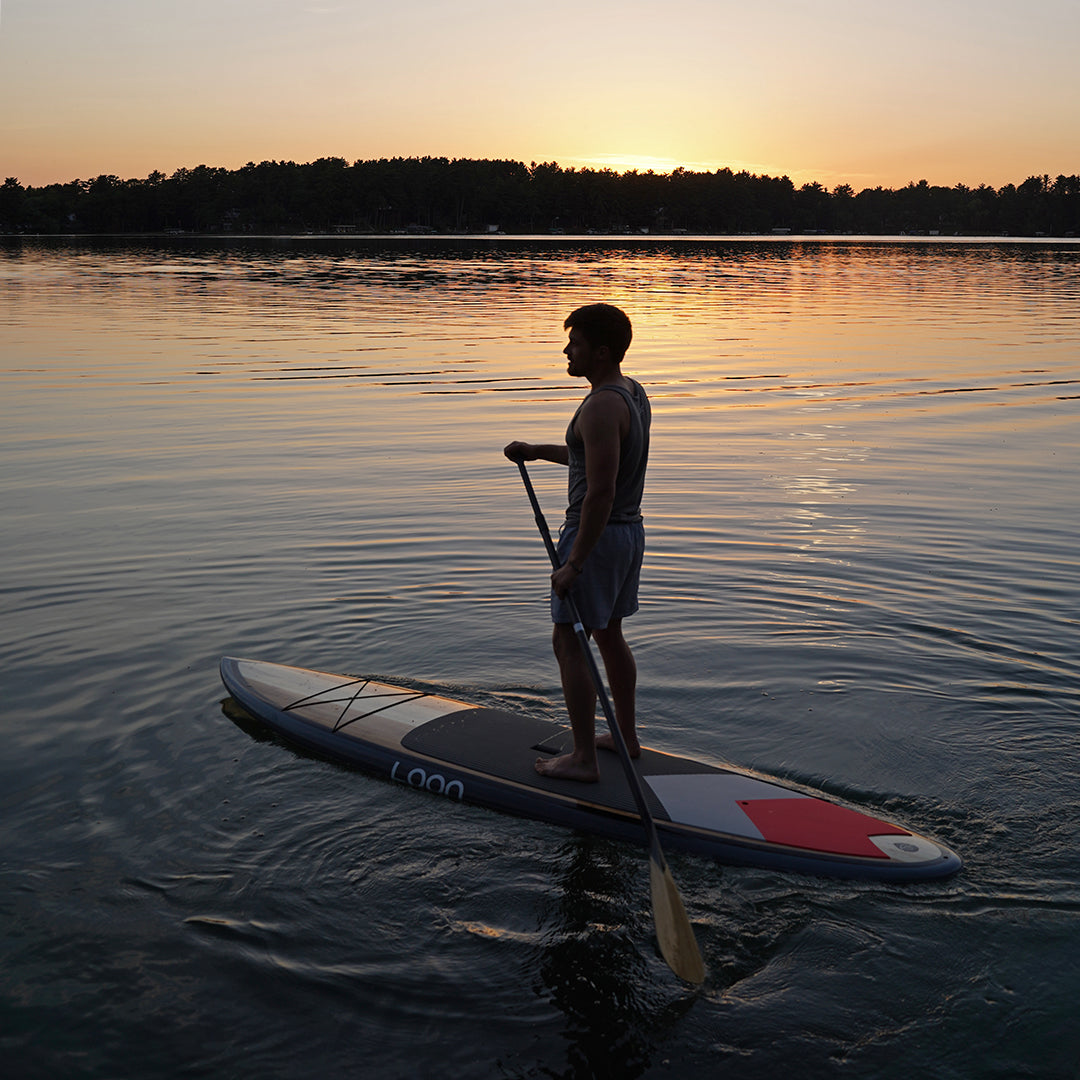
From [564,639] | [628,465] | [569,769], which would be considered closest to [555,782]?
[569,769]

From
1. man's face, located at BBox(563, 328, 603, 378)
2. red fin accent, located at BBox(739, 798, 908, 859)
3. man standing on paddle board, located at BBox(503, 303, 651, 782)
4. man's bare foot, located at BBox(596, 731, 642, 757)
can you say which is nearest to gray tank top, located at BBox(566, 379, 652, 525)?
man standing on paddle board, located at BBox(503, 303, 651, 782)

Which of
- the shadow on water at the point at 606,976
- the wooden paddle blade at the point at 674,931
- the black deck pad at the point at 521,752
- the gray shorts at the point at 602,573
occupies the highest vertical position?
the gray shorts at the point at 602,573

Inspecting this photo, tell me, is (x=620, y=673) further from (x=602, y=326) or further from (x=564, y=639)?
(x=602, y=326)

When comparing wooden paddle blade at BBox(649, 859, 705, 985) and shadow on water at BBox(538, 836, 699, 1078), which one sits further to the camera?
wooden paddle blade at BBox(649, 859, 705, 985)

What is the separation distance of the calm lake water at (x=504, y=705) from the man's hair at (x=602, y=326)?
2.16 meters

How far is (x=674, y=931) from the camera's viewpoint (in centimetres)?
376

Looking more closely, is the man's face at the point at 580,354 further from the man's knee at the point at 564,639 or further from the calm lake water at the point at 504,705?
the calm lake water at the point at 504,705

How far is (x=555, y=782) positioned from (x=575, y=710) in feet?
1.28

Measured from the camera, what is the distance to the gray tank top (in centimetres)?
440

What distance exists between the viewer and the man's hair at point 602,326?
4.32 m

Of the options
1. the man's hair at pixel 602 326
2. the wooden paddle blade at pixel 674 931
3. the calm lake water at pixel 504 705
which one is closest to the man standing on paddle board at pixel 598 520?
the man's hair at pixel 602 326

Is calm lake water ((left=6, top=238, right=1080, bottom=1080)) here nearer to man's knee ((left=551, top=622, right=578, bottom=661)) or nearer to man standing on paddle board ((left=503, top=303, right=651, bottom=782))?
man standing on paddle board ((left=503, top=303, right=651, bottom=782))

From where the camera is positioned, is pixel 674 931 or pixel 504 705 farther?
pixel 504 705

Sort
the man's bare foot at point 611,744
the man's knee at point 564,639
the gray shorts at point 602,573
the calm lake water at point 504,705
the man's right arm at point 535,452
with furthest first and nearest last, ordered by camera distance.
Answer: the man's bare foot at point 611,744
the man's right arm at point 535,452
the man's knee at point 564,639
the gray shorts at point 602,573
the calm lake water at point 504,705
